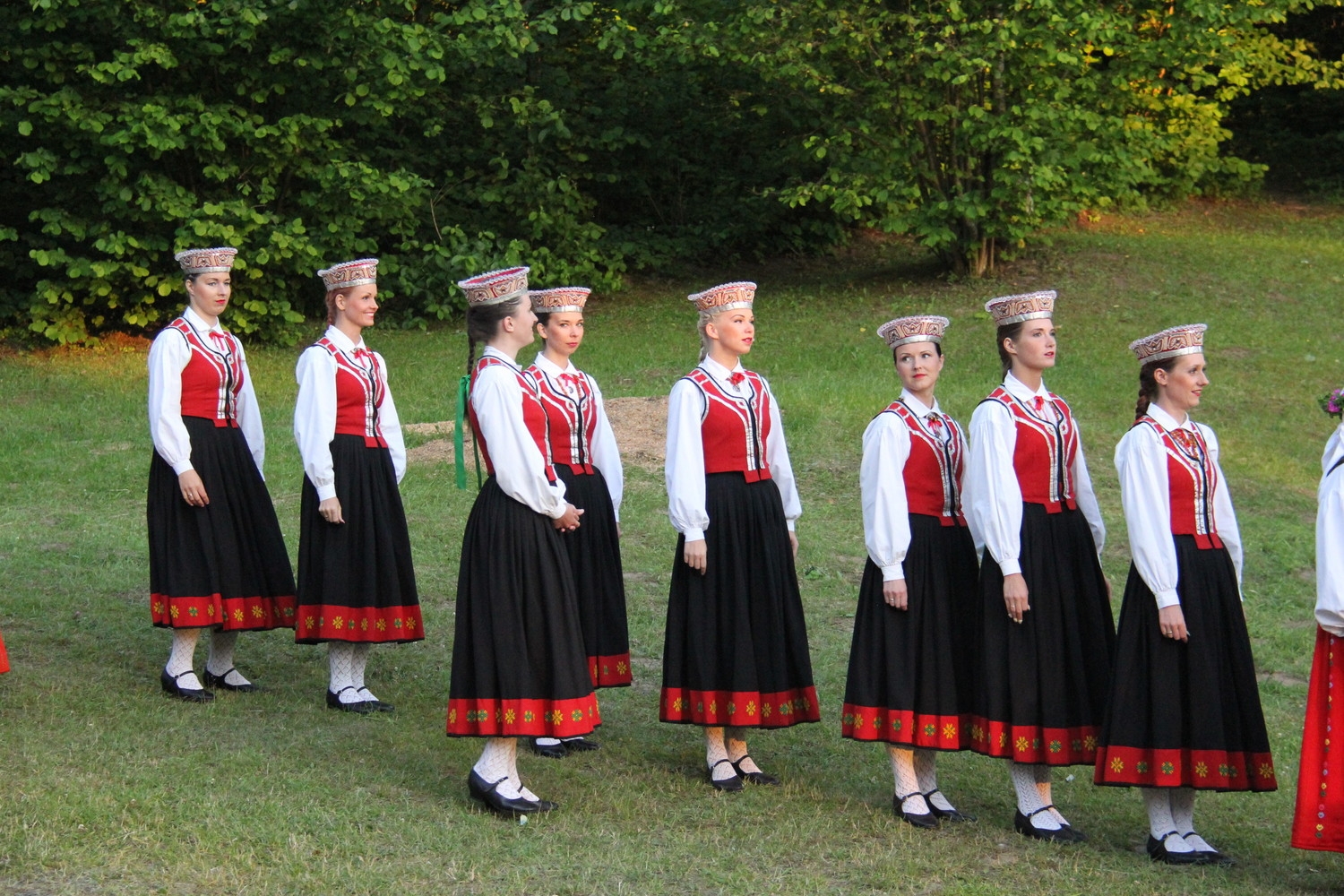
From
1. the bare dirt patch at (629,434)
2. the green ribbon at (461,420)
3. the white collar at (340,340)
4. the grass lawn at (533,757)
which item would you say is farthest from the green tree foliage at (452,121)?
the green ribbon at (461,420)

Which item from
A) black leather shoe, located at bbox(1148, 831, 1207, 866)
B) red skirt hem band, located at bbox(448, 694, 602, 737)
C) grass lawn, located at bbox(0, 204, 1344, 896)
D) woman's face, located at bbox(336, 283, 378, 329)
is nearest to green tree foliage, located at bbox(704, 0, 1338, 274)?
grass lawn, located at bbox(0, 204, 1344, 896)

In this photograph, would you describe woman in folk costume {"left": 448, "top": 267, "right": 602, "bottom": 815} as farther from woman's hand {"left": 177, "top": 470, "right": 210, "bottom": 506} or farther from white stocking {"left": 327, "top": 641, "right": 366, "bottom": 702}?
woman's hand {"left": 177, "top": 470, "right": 210, "bottom": 506}

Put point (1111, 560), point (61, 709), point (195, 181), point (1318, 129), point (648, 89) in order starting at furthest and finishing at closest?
point (1318, 129)
point (648, 89)
point (195, 181)
point (1111, 560)
point (61, 709)

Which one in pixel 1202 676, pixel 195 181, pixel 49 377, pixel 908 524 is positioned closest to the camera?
pixel 1202 676

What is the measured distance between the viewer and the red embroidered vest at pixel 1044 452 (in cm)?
502

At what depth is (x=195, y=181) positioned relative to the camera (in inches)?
587

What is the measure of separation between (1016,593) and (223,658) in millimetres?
3541

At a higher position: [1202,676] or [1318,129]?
[1318,129]

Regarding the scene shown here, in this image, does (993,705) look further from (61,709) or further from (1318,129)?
(1318,129)

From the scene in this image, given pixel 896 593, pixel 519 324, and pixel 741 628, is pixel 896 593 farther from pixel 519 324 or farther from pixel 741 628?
pixel 519 324

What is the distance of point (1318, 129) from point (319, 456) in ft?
66.8

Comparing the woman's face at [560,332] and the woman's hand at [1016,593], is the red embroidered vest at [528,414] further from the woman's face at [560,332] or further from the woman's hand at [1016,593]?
the woman's hand at [1016,593]

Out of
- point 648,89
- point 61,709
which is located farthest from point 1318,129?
point 61,709

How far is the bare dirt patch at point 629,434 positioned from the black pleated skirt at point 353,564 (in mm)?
3925
